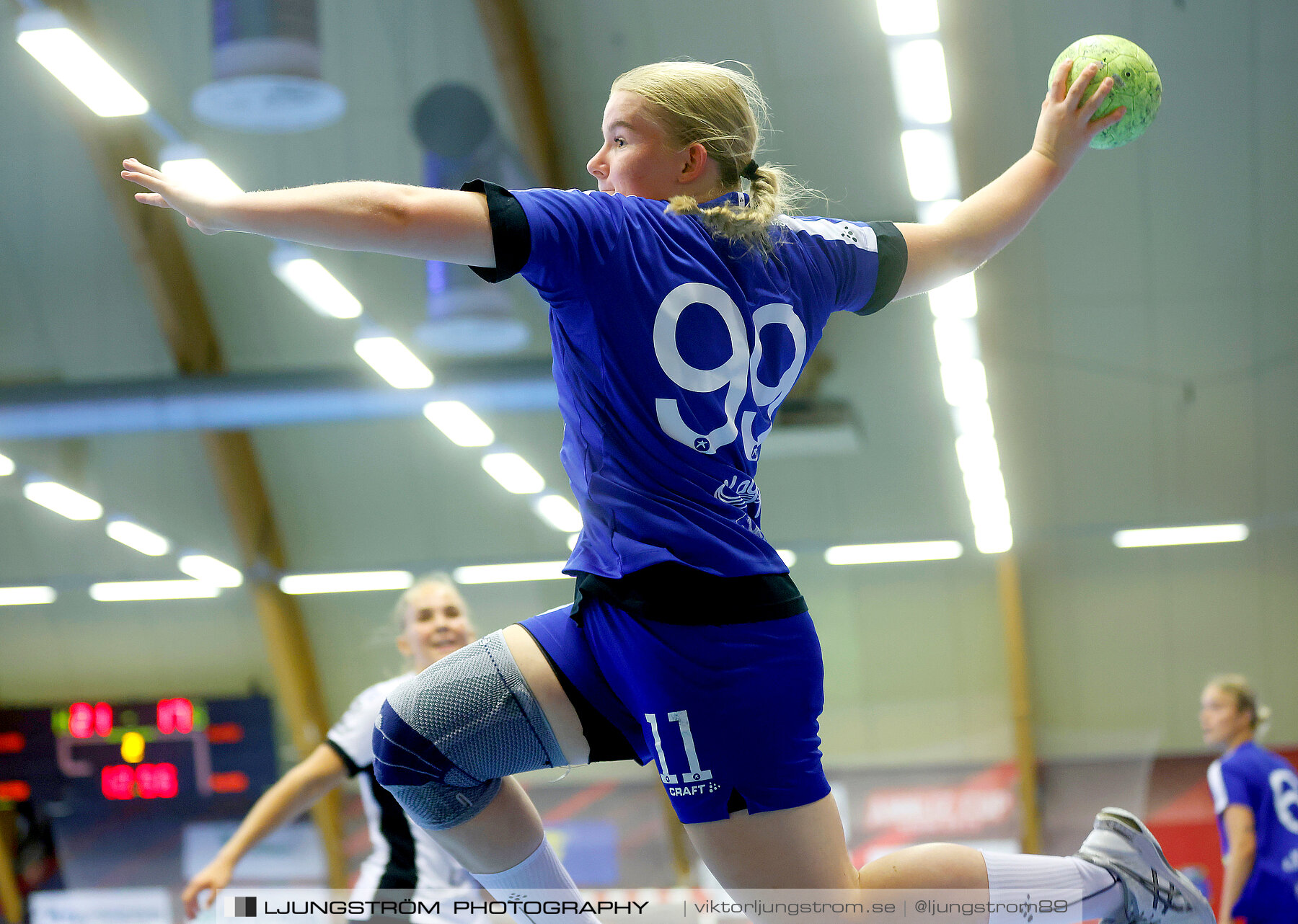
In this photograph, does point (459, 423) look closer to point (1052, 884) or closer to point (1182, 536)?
point (1182, 536)

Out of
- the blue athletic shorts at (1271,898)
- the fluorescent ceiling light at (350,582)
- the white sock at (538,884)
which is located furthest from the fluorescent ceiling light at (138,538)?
the white sock at (538,884)

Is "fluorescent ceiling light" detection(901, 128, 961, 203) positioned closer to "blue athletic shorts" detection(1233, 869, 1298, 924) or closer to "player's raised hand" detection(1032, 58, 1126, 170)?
"blue athletic shorts" detection(1233, 869, 1298, 924)

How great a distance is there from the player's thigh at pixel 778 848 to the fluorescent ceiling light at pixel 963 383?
9427mm

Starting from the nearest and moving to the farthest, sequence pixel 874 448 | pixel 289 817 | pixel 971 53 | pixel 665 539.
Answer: pixel 665 539 < pixel 289 817 < pixel 971 53 < pixel 874 448

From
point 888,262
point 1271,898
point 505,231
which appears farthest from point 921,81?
point 505,231

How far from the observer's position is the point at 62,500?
40.1ft

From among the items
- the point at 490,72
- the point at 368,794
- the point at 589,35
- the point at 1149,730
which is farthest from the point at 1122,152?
the point at 368,794

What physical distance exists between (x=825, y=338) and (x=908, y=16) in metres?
3.47

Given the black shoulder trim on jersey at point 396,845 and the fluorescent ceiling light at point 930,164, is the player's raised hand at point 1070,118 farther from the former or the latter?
the fluorescent ceiling light at point 930,164

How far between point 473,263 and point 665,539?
0.50 m

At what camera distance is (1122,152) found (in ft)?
31.7

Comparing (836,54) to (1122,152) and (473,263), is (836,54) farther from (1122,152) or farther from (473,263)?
(473,263)

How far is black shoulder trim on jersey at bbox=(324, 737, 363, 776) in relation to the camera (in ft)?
12.9

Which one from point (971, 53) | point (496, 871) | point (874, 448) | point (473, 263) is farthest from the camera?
point (874, 448)
